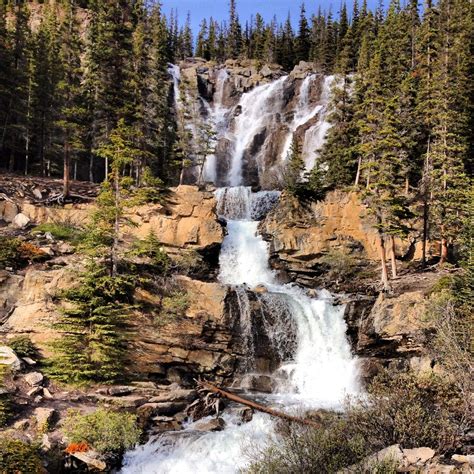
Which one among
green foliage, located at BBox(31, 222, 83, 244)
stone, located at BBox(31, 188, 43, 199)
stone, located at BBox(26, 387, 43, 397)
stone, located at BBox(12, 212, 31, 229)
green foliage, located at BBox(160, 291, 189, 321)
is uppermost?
stone, located at BBox(31, 188, 43, 199)

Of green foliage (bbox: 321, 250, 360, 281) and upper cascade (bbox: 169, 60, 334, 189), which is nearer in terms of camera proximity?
green foliage (bbox: 321, 250, 360, 281)

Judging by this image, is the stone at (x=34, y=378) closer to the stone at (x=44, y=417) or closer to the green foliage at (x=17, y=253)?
the stone at (x=44, y=417)

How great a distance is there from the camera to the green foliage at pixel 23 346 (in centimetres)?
1858

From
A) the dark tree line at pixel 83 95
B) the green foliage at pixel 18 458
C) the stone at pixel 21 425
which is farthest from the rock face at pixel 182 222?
the green foliage at pixel 18 458

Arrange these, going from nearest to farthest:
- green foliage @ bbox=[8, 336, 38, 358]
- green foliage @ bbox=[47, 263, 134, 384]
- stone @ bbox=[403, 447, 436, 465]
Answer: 1. stone @ bbox=[403, 447, 436, 465]
2. green foliage @ bbox=[47, 263, 134, 384]
3. green foliage @ bbox=[8, 336, 38, 358]

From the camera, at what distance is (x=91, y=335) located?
61.8ft

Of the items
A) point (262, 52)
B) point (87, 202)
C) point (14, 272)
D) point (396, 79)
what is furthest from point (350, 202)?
point (262, 52)

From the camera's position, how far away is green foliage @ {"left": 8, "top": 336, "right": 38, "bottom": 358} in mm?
18584

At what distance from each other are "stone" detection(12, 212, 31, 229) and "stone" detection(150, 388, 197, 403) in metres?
16.8

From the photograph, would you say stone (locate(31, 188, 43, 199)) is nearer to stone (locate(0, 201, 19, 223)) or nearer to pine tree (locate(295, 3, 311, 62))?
stone (locate(0, 201, 19, 223))

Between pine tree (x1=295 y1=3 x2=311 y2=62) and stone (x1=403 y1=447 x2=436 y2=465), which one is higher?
pine tree (x1=295 y1=3 x2=311 y2=62)

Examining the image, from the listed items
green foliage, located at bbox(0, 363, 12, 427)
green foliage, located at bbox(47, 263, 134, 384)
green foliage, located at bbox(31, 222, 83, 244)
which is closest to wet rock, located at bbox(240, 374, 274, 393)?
green foliage, located at bbox(47, 263, 134, 384)

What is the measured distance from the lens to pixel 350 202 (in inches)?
1390

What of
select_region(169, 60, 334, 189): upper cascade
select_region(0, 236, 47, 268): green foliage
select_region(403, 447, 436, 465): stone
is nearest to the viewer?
select_region(403, 447, 436, 465): stone
